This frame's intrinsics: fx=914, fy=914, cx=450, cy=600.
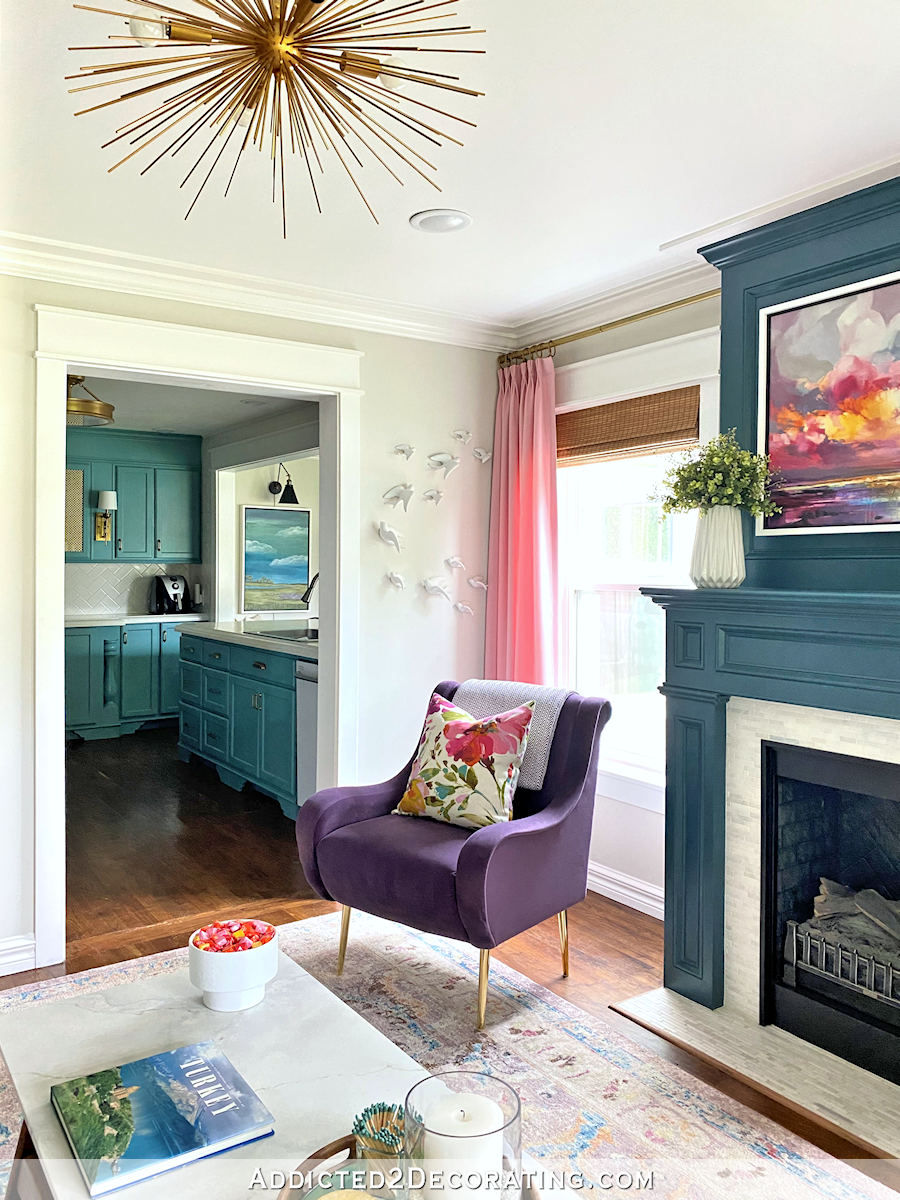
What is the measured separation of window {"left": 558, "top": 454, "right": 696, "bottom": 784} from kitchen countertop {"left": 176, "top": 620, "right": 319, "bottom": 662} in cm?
129

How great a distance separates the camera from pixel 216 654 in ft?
18.9

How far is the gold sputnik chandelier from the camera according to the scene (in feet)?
5.28

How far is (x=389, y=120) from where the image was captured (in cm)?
231

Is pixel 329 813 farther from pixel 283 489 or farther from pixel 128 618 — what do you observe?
pixel 283 489

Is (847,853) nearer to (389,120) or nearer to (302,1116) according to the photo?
(302,1116)

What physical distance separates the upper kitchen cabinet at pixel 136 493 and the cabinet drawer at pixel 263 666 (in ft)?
7.94

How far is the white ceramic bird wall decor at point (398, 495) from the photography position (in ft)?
13.4

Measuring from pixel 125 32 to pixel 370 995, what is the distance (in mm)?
2748

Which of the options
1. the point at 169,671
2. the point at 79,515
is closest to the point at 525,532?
the point at 169,671

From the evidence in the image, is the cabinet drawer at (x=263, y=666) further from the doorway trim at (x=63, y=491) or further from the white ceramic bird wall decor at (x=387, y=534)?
the white ceramic bird wall decor at (x=387, y=534)

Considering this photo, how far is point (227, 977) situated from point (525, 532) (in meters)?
2.59

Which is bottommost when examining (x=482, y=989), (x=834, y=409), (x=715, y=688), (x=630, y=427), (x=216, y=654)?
(x=482, y=989)

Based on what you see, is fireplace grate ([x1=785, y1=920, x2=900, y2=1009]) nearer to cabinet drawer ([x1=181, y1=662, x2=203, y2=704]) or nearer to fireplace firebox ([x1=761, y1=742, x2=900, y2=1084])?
fireplace firebox ([x1=761, y1=742, x2=900, y2=1084])

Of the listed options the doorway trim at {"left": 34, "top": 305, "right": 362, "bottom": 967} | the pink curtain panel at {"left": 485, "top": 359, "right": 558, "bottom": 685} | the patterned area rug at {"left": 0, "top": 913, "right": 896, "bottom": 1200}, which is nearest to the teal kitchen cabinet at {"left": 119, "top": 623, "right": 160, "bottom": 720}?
the doorway trim at {"left": 34, "top": 305, "right": 362, "bottom": 967}
